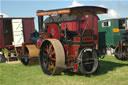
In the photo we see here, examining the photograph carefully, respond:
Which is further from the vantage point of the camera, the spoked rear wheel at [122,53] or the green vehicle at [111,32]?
the green vehicle at [111,32]

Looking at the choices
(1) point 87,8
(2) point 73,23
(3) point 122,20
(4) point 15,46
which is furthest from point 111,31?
(1) point 87,8

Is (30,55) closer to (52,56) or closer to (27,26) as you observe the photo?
(52,56)

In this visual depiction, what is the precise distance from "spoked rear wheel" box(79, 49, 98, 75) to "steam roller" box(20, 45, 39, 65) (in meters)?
2.91

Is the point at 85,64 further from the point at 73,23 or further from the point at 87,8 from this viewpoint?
the point at 73,23

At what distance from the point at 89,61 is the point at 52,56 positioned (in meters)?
1.36

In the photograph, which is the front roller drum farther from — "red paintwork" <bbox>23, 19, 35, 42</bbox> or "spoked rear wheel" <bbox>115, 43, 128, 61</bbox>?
"red paintwork" <bbox>23, 19, 35, 42</bbox>

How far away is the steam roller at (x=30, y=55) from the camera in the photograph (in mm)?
9148

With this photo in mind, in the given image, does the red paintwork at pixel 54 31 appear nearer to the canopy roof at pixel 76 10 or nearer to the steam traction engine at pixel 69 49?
the steam traction engine at pixel 69 49

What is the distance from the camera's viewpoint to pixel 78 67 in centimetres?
655

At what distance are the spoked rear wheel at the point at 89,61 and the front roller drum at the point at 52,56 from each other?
2.47ft

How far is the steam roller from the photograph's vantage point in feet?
30.0

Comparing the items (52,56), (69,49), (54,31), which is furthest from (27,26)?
(69,49)

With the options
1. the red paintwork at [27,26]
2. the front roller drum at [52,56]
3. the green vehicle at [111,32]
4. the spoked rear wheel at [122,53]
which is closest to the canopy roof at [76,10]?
the front roller drum at [52,56]

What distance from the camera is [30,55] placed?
9141 mm
